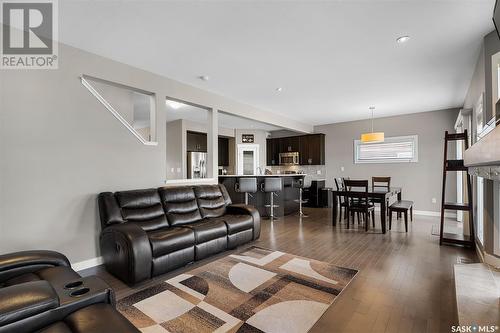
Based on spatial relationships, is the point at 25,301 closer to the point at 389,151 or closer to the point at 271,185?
the point at 271,185

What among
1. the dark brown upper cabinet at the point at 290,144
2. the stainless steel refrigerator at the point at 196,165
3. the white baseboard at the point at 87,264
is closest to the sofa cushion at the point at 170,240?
the white baseboard at the point at 87,264

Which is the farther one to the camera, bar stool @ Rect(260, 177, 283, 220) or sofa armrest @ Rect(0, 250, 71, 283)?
bar stool @ Rect(260, 177, 283, 220)

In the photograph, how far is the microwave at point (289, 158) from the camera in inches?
335

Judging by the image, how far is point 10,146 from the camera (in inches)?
98.2

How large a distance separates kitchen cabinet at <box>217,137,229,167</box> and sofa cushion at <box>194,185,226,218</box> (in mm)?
4973

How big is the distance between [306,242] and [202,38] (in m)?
3.31

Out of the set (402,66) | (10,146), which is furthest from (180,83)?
(402,66)

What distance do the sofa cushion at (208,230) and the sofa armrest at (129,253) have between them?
0.64m

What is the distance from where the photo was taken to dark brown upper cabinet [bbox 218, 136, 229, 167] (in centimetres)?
920

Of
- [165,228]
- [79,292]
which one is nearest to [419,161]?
[165,228]

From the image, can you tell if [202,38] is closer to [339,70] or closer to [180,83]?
[180,83]

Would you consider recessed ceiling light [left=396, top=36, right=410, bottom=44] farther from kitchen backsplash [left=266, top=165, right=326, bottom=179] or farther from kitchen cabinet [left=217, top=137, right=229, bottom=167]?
kitchen cabinet [left=217, top=137, right=229, bottom=167]

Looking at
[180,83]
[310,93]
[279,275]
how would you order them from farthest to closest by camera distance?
[310,93] → [180,83] → [279,275]

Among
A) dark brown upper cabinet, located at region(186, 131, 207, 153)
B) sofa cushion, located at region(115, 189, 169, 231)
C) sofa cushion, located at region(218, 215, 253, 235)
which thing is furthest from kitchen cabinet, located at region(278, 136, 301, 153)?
sofa cushion, located at region(115, 189, 169, 231)
